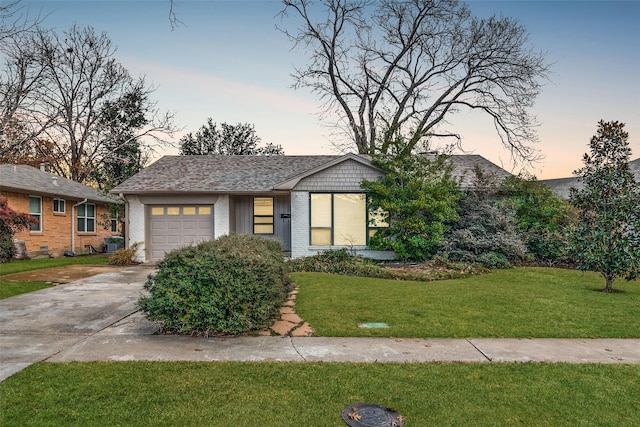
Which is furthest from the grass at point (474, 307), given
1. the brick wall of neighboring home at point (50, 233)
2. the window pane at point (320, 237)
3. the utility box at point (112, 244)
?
the utility box at point (112, 244)

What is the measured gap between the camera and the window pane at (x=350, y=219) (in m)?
14.8

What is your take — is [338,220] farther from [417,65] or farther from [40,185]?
[417,65]

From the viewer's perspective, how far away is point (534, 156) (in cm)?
2306

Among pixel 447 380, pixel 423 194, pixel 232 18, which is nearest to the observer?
pixel 447 380

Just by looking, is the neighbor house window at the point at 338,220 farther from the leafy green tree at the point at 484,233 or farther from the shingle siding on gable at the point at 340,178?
the leafy green tree at the point at 484,233

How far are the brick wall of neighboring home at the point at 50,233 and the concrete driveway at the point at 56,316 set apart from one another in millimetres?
9028

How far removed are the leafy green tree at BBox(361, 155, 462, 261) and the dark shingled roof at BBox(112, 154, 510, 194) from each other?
1.07 metres

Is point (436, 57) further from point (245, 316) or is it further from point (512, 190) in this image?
point (245, 316)

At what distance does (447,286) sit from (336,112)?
19.0 m

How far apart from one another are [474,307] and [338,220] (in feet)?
25.3

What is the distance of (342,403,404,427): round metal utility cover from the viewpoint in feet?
10.5

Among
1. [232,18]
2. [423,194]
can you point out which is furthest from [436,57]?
[232,18]

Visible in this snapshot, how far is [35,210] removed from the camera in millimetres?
17672

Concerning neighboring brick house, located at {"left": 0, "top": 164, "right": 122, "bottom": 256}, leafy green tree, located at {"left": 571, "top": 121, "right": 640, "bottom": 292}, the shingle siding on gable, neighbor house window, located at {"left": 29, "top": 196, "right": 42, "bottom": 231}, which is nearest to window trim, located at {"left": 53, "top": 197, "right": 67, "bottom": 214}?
neighboring brick house, located at {"left": 0, "top": 164, "right": 122, "bottom": 256}
